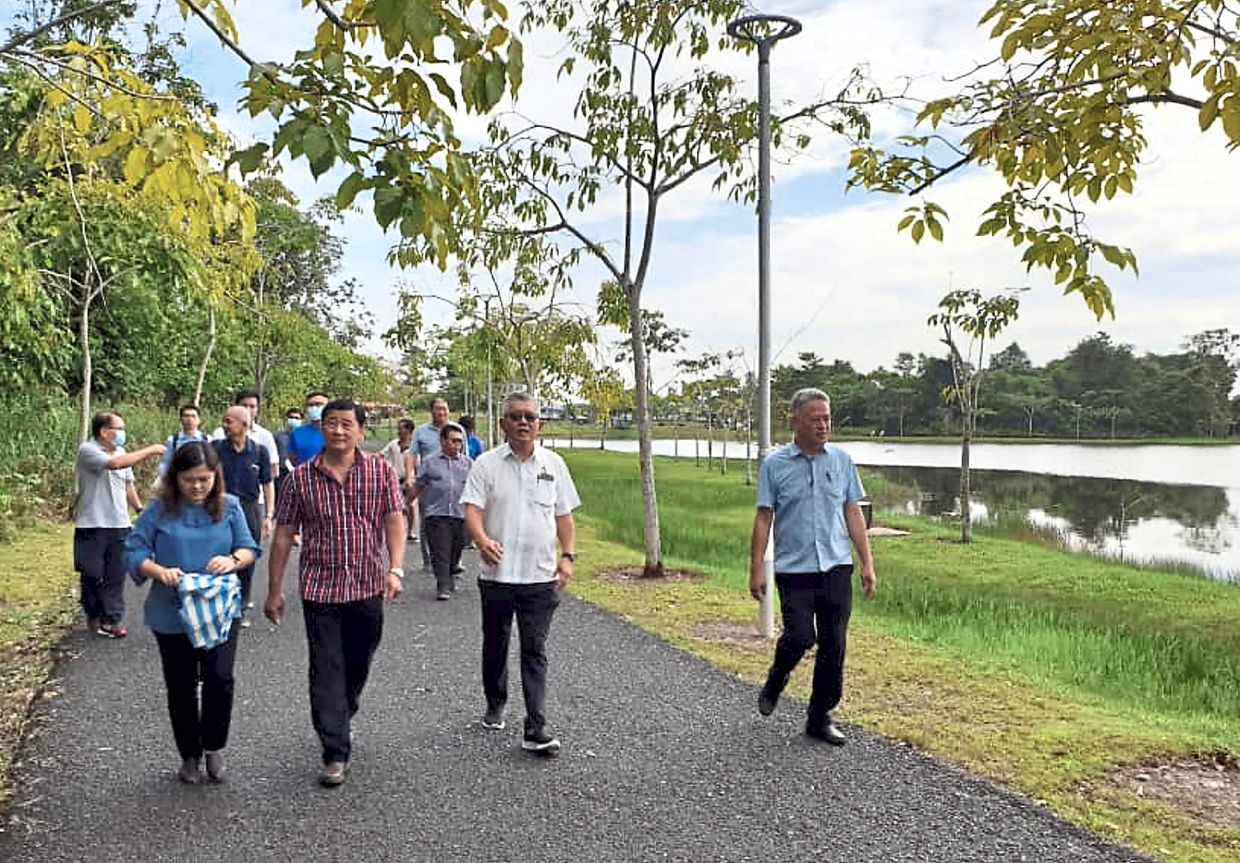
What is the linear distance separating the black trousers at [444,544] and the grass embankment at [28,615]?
3063 millimetres

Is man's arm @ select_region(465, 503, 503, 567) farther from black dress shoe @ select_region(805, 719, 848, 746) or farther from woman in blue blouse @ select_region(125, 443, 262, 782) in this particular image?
black dress shoe @ select_region(805, 719, 848, 746)

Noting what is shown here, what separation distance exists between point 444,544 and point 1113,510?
929 inches

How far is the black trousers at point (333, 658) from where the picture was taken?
486 cm

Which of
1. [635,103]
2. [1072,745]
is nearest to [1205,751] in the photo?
[1072,745]

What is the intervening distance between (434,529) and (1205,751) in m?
6.69

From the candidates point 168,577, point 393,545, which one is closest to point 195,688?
point 168,577

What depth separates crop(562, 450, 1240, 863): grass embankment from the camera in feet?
16.4

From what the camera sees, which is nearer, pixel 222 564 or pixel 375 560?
pixel 222 564

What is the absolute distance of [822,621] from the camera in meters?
5.52

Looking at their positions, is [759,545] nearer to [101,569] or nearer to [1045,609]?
[101,569]

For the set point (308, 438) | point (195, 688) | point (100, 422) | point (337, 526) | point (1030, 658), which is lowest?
point (1030, 658)

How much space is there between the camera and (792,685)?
6.69 meters

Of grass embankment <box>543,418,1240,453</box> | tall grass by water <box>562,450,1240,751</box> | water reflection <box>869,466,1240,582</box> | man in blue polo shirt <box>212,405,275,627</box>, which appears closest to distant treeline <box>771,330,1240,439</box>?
grass embankment <box>543,418,1240,453</box>

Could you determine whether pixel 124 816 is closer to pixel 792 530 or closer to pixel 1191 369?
pixel 792 530
